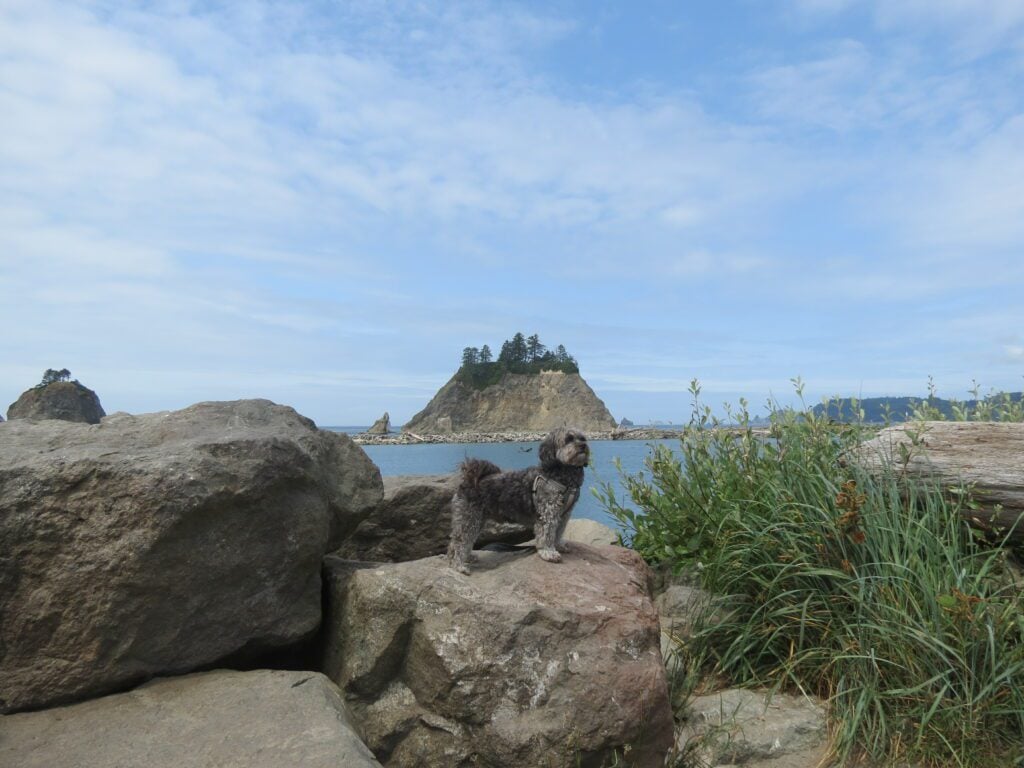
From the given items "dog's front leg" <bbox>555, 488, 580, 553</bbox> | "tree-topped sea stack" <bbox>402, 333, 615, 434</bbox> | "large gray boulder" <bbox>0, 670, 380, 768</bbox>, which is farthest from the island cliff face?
"large gray boulder" <bbox>0, 670, 380, 768</bbox>

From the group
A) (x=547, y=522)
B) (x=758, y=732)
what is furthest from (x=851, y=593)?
(x=547, y=522)

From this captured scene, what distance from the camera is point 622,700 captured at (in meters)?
4.71

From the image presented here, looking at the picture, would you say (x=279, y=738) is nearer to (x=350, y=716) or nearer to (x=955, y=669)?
(x=350, y=716)

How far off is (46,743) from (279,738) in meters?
1.29

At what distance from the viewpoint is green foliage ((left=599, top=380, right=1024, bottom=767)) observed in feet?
15.9

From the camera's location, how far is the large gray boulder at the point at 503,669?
4.66 metres

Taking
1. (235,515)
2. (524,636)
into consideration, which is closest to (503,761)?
(524,636)

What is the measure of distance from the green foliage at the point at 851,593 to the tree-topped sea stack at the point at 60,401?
1383 inches

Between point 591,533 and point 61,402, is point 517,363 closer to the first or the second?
point 61,402

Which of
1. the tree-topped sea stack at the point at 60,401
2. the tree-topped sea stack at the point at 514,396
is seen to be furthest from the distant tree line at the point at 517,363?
the tree-topped sea stack at the point at 60,401

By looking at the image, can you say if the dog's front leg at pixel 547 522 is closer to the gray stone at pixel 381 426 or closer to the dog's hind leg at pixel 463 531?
the dog's hind leg at pixel 463 531

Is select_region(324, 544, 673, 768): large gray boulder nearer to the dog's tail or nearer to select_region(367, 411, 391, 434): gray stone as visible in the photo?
the dog's tail

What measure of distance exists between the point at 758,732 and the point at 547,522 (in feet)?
6.43

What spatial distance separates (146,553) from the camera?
4516mm
